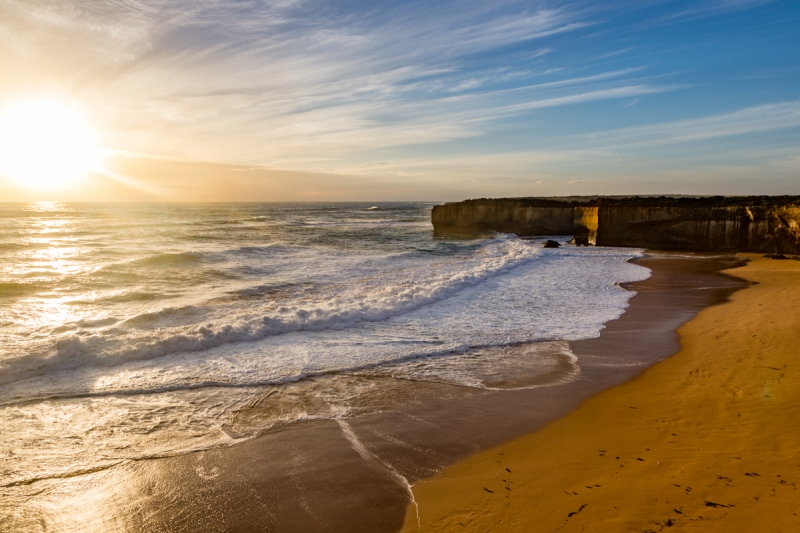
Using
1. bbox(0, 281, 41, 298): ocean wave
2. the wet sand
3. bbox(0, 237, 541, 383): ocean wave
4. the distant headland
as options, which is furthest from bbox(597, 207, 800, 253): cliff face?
bbox(0, 281, 41, 298): ocean wave

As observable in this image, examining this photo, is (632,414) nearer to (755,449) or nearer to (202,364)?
(755,449)

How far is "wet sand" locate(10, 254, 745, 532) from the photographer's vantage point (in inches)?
161

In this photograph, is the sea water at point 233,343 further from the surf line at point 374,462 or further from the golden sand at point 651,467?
the golden sand at point 651,467

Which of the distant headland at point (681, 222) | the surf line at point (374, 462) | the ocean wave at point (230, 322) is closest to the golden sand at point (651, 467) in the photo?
the surf line at point (374, 462)

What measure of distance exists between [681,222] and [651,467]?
29.0 meters

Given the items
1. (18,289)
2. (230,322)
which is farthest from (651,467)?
(18,289)

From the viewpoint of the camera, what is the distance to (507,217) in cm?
4253

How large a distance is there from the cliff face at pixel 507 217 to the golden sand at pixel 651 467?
34.2m

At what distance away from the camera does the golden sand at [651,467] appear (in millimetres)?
3787

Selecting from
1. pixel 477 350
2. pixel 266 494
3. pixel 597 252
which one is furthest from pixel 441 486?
pixel 597 252

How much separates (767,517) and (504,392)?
356cm

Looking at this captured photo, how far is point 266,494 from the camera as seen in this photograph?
4.45m

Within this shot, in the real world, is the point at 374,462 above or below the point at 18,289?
below

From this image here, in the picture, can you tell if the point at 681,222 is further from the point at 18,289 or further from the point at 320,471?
the point at 18,289
